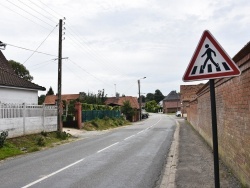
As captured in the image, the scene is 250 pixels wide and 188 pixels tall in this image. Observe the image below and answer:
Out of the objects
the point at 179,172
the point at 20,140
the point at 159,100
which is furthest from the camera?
the point at 159,100

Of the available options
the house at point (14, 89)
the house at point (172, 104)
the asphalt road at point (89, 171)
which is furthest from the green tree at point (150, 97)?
the asphalt road at point (89, 171)

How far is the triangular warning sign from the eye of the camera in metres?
4.68

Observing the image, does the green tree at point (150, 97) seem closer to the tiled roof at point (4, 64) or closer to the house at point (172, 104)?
the house at point (172, 104)

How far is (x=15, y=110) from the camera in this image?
20.5m

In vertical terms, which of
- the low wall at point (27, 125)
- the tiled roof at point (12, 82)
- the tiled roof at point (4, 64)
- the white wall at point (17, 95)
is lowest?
the low wall at point (27, 125)

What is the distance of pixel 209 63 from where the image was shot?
190 inches

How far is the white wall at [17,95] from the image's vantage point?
2608 centimetres

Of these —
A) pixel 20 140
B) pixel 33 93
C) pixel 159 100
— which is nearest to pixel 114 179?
pixel 20 140

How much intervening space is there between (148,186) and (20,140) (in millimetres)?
12908

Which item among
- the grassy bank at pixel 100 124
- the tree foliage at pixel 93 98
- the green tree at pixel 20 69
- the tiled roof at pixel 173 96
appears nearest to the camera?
the grassy bank at pixel 100 124

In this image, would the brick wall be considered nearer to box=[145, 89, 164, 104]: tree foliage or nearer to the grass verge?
the grass verge

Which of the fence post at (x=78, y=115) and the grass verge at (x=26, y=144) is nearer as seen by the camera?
the grass verge at (x=26, y=144)

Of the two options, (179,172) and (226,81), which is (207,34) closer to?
(226,81)

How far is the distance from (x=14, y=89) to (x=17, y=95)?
68 centimetres
